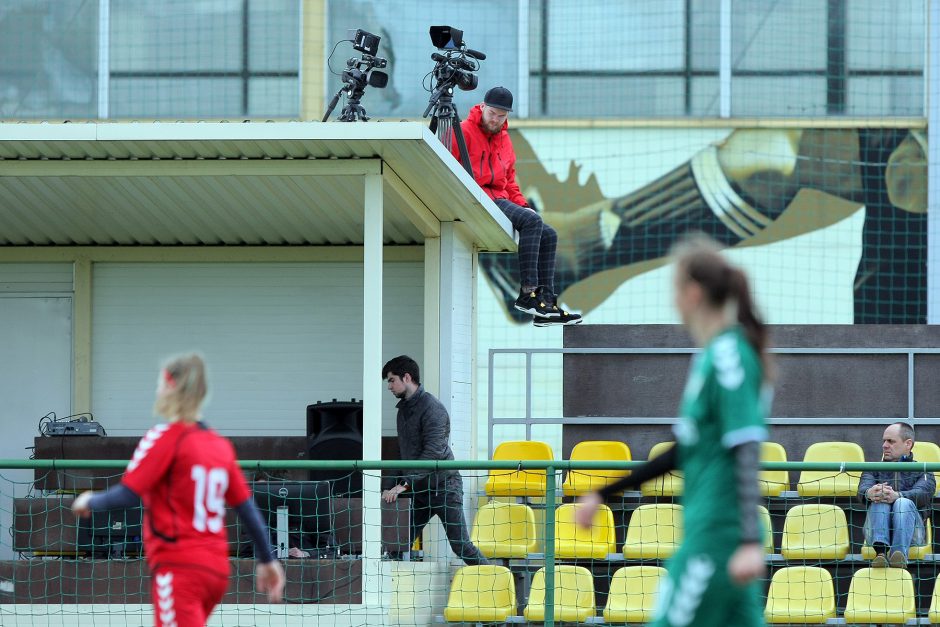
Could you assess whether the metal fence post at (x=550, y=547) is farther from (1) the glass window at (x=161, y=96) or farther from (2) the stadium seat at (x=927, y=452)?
(1) the glass window at (x=161, y=96)

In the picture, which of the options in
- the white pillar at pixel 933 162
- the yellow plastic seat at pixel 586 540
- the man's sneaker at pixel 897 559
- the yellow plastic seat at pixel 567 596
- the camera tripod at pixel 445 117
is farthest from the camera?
the white pillar at pixel 933 162

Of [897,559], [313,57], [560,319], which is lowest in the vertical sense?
[897,559]

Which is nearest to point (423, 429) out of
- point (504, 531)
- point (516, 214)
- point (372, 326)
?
point (504, 531)

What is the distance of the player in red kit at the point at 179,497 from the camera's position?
5145 mm

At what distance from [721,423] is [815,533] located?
6.65 meters

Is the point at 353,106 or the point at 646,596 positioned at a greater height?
the point at 353,106

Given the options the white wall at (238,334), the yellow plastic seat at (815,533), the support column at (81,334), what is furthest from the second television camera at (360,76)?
the yellow plastic seat at (815,533)

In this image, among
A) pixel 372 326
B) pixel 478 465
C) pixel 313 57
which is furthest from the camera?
pixel 313 57

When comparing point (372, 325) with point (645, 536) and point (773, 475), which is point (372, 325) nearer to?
point (645, 536)

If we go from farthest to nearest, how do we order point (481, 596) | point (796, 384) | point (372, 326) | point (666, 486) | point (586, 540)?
point (796, 384) → point (666, 486) → point (586, 540) → point (481, 596) → point (372, 326)

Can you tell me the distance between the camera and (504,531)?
10.6 meters

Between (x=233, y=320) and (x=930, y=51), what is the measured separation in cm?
983

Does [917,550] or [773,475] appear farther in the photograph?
[773,475]

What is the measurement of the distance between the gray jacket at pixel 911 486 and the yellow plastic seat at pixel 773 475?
566 millimetres
